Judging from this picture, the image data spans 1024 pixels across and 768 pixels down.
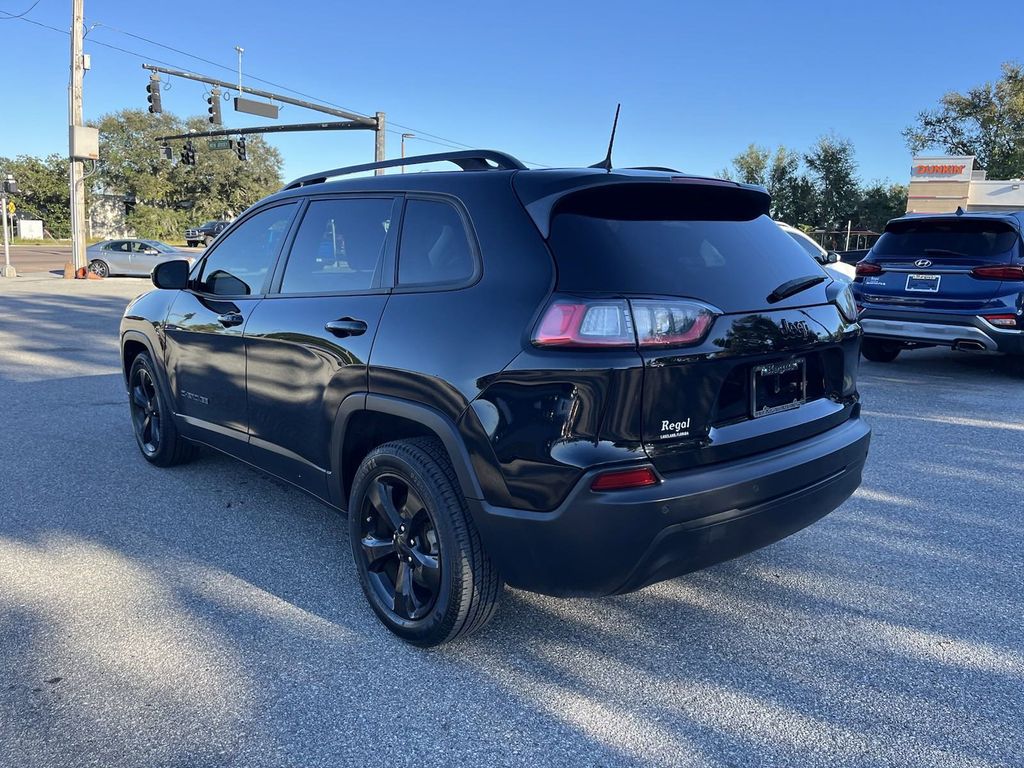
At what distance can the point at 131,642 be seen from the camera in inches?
115

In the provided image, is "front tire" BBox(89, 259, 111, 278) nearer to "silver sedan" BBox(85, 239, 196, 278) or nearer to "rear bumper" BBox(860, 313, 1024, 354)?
"silver sedan" BBox(85, 239, 196, 278)

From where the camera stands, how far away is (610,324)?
7.73ft

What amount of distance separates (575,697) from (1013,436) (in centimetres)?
493

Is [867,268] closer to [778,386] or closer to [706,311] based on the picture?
[778,386]

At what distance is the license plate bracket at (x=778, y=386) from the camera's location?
2.66 m

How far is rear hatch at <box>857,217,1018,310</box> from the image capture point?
7.70 meters

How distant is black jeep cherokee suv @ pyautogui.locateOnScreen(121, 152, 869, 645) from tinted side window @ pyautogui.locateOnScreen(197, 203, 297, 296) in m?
0.33

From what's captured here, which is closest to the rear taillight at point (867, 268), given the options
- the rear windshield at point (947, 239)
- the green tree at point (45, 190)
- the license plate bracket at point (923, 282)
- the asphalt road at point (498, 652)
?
the rear windshield at point (947, 239)

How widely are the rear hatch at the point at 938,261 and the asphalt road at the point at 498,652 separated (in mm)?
3920

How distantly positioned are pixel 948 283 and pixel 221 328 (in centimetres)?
705

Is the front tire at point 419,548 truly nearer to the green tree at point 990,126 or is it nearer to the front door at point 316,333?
the front door at point 316,333

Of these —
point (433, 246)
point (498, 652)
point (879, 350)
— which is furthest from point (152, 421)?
point (879, 350)

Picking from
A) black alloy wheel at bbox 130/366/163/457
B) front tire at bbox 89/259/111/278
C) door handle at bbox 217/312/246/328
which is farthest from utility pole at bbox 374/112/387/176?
door handle at bbox 217/312/246/328

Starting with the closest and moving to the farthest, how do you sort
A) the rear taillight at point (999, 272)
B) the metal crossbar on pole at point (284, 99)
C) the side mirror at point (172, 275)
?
the side mirror at point (172, 275) → the rear taillight at point (999, 272) → the metal crossbar on pole at point (284, 99)
